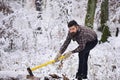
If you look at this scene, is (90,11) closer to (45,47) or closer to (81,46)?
(45,47)

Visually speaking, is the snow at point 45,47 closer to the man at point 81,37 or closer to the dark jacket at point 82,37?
the man at point 81,37

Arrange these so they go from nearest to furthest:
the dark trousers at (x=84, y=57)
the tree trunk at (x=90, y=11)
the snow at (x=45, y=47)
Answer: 1. the dark trousers at (x=84, y=57)
2. the snow at (x=45, y=47)
3. the tree trunk at (x=90, y=11)

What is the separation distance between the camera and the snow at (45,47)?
7.94m

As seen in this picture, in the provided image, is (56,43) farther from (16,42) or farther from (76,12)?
(76,12)

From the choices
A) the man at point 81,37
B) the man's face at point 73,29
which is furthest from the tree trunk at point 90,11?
the man's face at point 73,29

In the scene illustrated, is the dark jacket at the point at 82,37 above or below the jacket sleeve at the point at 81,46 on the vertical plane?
above

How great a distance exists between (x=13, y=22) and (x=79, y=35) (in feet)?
14.6

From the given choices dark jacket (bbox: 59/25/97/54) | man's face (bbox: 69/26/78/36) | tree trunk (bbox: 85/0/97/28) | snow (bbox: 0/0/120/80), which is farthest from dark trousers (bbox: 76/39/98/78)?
tree trunk (bbox: 85/0/97/28)

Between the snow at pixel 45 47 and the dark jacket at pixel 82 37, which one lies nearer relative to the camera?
the dark jacket at pixel 82 37

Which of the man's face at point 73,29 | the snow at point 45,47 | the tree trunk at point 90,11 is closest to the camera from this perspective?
the man's face at point 73,29

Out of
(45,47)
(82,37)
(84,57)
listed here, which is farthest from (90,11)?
(82,37)

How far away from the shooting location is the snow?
26.0 feet

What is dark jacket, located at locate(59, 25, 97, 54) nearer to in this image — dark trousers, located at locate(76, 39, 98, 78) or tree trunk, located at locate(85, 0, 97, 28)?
dark trousers, located at locate(76, 39, 98, 78)

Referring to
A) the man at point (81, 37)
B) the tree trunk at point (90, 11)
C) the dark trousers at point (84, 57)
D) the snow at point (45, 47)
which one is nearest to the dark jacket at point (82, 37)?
the man at point (81, 37)
